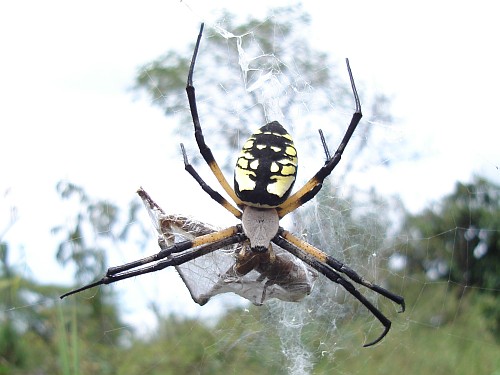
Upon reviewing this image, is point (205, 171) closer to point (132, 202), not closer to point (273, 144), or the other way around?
point (132, 202)

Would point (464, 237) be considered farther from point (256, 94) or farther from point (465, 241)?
point (256, 94)

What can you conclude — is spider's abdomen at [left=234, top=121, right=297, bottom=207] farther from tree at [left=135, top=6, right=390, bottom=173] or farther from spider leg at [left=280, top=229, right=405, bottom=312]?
tree at [left=135, top=6, right=390, bottom=173]

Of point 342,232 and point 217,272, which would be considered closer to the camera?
point 217,272

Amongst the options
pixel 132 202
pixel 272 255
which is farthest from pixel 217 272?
pixel 132 202

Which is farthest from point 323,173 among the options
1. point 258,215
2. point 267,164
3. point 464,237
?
point 464,237

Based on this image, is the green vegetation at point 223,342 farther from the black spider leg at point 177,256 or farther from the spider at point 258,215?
the spider at point 258,215

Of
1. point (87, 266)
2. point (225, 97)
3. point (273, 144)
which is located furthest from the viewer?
point (225, 97)

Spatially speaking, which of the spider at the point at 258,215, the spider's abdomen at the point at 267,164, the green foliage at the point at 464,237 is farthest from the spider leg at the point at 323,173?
the green foliage at the point at 464,237

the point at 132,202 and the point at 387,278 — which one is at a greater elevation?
the point at 132,202
